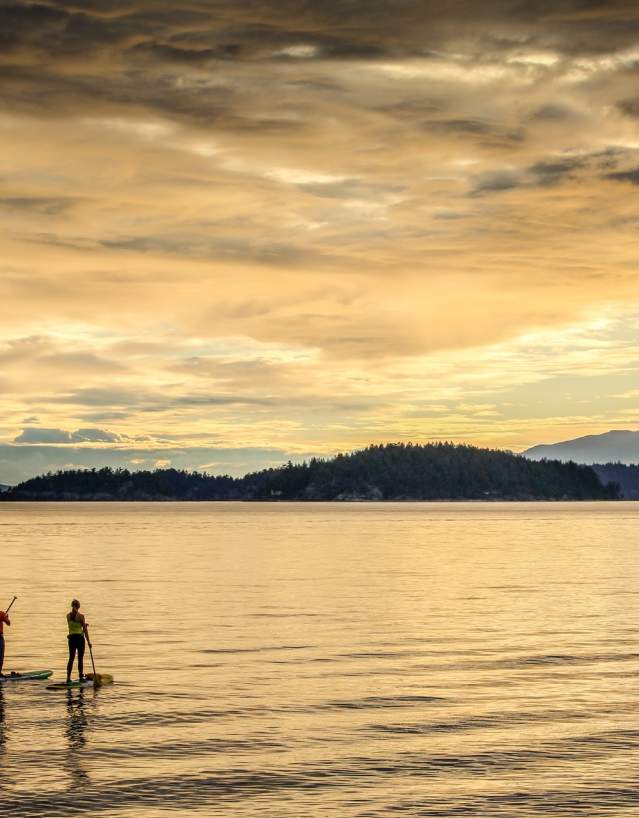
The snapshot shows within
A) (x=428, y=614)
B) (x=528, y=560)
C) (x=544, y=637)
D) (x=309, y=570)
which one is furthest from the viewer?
(x=528, y=560)

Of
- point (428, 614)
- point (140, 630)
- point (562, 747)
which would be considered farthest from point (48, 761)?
point (428, 614)

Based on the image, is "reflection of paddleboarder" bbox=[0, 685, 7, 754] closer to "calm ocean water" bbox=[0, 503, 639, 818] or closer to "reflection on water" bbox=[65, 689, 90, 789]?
"calm ocean water" bbox=[0, 503, 639, 818]

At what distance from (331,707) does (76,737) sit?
9.13m

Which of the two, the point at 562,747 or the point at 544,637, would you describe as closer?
the point at 562,747

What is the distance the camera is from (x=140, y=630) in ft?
210

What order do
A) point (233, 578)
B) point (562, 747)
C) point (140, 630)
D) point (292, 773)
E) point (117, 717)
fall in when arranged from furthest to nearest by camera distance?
1. point (233, 578)
2. point (140, 630)
3. point (117, 717)
4. point (562, 747)
5. point (292, 773)

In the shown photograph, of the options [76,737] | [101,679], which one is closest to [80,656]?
[101,679]

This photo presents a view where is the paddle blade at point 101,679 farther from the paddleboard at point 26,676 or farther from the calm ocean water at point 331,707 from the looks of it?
the paddleboard at point 26,676

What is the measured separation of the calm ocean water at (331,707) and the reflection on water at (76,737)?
114 millimetres

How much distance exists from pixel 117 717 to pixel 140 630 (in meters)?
25.7

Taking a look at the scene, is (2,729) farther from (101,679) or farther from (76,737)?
(101,679)

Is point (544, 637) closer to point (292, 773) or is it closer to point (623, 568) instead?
point (292, 773)

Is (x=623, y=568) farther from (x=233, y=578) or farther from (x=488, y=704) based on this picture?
(x=488, y=704)

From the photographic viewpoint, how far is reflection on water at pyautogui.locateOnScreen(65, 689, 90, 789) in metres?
30.7
